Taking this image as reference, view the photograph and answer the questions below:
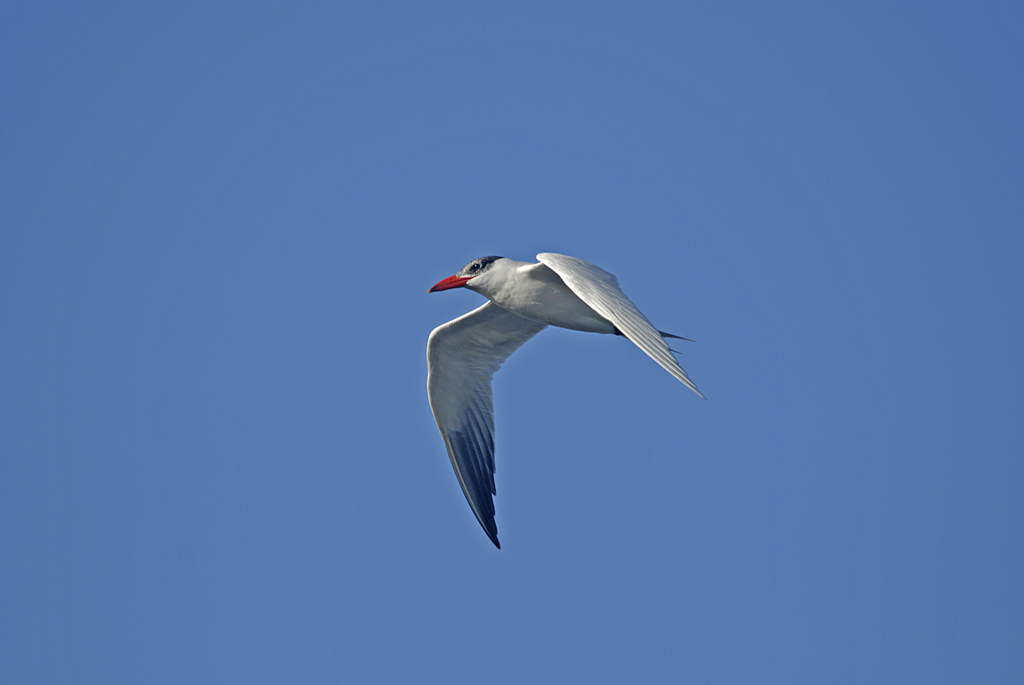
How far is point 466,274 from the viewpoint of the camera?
1159 centimetres

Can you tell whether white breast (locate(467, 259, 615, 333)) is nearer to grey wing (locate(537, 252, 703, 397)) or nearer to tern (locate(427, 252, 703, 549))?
tern (locate(427, 252, 703, 549))

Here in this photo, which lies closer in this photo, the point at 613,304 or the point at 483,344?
the point at 613,304

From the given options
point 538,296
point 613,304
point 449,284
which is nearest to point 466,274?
point 449,284

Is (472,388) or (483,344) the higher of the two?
(483,344)

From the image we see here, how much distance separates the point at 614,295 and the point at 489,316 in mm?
3356

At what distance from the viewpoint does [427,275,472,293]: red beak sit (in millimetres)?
11617

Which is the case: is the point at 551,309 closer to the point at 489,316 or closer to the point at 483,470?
the point at 489,316

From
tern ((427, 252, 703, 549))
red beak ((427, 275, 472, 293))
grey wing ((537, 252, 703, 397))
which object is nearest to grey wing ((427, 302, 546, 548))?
tern ((427, 252, 703, 549))

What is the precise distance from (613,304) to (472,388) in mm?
4386

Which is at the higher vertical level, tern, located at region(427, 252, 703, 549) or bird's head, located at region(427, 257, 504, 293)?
bird's head, located at region(427, 257, 504, 293)

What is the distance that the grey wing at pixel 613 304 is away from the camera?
7.72m

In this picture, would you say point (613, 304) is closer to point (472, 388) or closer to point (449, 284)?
point (449, 284)

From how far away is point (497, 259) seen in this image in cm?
1151

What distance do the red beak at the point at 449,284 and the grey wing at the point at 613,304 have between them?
162 centimetres
